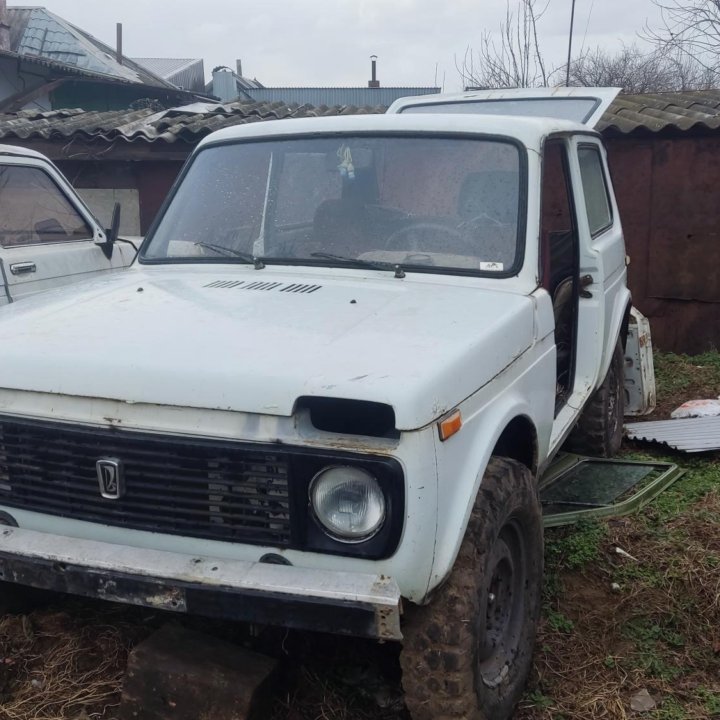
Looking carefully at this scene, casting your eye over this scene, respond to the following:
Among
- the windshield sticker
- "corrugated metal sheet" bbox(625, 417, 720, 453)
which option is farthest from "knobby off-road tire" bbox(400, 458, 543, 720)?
"corrugated metal sheet" bbox(625, 417, 720, 453)

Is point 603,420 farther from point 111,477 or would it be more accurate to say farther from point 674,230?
point 674,230

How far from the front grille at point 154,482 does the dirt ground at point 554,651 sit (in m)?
0.61

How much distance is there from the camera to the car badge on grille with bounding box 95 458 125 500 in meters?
2.37

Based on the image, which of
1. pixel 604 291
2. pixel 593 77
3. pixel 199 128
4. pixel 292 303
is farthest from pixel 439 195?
pixel 593 77

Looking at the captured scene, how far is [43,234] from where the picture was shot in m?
5.19

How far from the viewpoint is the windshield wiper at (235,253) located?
3363mm

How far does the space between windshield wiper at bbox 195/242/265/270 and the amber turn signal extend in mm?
1343

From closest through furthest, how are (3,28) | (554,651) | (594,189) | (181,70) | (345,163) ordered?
(554,651) → (345,163) → (594,189) → (3,28) → (181,70)

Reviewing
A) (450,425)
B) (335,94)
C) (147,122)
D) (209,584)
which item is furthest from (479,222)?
(335,94)

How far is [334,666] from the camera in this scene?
2.84 m

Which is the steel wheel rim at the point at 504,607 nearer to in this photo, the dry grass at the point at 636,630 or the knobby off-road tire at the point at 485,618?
the knobby off-road tire at the point at 485,618

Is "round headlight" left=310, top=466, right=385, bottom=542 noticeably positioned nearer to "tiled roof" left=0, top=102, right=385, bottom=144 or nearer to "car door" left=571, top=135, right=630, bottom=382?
"car door" left=571, top=135, right=630, bottom=382

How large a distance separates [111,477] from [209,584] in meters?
0.44

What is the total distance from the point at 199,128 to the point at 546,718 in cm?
758
